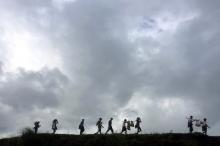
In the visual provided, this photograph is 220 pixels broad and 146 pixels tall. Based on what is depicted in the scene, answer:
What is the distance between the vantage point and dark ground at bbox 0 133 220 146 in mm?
36156

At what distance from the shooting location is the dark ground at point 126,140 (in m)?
36.2

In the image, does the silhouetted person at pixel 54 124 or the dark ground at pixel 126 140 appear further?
the silhouetted person at pixel 54 124

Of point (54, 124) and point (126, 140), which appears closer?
point (126, 140)

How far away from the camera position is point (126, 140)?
3678 cm

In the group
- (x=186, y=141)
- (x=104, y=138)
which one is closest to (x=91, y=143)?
(x=104, y=138)

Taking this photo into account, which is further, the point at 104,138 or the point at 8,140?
the point at 8,140

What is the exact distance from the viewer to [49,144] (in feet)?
128

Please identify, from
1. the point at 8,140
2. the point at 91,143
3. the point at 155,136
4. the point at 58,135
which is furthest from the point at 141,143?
the point at 8,140

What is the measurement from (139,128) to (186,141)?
498 cm

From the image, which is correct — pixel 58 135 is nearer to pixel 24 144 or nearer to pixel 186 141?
pixel 24 144

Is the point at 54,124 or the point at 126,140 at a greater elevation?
the point at 54,124

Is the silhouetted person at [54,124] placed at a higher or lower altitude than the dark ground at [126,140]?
higher

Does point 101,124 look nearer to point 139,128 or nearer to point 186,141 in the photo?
point 139,128

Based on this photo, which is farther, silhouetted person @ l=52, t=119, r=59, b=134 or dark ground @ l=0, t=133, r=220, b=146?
silhouetted person @ l=52, t=119, r=59, b=134
